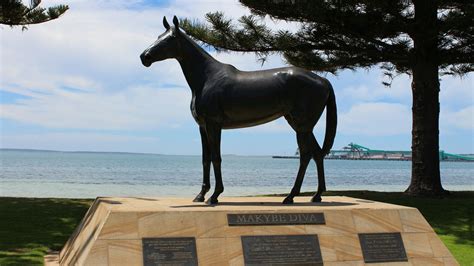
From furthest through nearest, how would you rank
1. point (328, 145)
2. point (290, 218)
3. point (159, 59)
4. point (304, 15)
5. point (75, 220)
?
point (304, 15), point (75, 220), point (328, 145), point (159, 59), point (290, 218)

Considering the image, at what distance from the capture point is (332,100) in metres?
6.78

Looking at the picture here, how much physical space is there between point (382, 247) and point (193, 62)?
119 inches

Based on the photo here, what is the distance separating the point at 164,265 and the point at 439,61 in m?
9.20

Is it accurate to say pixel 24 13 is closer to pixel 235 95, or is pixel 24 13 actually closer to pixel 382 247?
pixel 235 95

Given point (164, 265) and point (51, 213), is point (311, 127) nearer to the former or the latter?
point (164, 265)

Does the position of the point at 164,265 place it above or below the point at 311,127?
below

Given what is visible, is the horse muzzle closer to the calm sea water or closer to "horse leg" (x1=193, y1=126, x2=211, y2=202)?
"horse leg" (x1=193, y1=126, x2=211, y2=202)

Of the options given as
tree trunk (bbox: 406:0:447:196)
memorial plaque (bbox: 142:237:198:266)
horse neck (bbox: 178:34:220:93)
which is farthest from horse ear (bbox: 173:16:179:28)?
tree trunk (bbox: 406:0:447:196)

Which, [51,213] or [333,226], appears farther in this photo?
[51,213]

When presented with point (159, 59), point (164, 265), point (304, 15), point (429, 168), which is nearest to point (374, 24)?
point (304, 15)

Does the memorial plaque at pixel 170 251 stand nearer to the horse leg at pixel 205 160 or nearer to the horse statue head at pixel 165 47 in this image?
the horse leg at pixel 205 160

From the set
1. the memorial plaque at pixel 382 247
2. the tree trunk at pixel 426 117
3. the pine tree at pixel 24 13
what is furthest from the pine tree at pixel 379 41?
the memorial plaque at pixel 382 247

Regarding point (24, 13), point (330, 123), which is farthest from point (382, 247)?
point (24, 13)

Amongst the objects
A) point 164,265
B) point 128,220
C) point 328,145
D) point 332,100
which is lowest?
point 164,265
